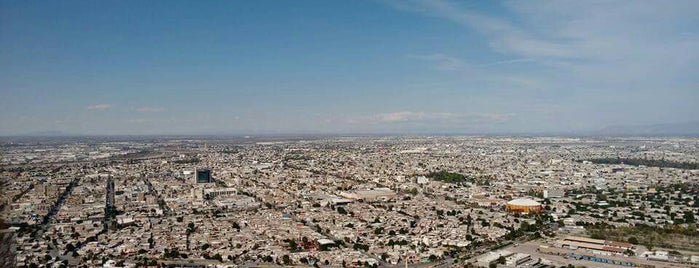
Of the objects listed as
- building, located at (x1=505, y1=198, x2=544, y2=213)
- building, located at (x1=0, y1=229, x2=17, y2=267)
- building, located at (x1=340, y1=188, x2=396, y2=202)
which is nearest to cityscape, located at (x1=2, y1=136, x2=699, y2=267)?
building, located at (x1=505, y1=198, x2=544, y2=213)

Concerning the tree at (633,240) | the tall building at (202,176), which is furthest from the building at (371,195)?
the tree at (633,240)

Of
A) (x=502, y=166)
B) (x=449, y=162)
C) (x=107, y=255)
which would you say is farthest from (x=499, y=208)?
(x=449, y=162)

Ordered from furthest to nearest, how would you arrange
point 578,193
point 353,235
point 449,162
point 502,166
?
1. point 449,162
2. point 502,166
3. point 578,193
4. point 353,235

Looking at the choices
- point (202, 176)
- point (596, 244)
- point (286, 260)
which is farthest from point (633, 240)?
point (202, 176)

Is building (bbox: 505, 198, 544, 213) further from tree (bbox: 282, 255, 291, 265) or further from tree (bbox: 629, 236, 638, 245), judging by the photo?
tree (bbox: 282, 255, 291, 265)

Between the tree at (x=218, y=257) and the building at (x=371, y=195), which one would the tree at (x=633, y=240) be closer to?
the tree at (x=218, y=257)

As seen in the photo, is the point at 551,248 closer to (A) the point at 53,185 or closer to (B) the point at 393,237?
(B) the point at 393,237

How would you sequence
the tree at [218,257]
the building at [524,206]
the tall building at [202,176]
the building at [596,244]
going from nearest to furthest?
the tree at [218,257]
the building at [596,244]
the building at [524,206]
the tall building at [202,176]

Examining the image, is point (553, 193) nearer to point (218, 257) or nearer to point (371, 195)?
point (371, 195)
